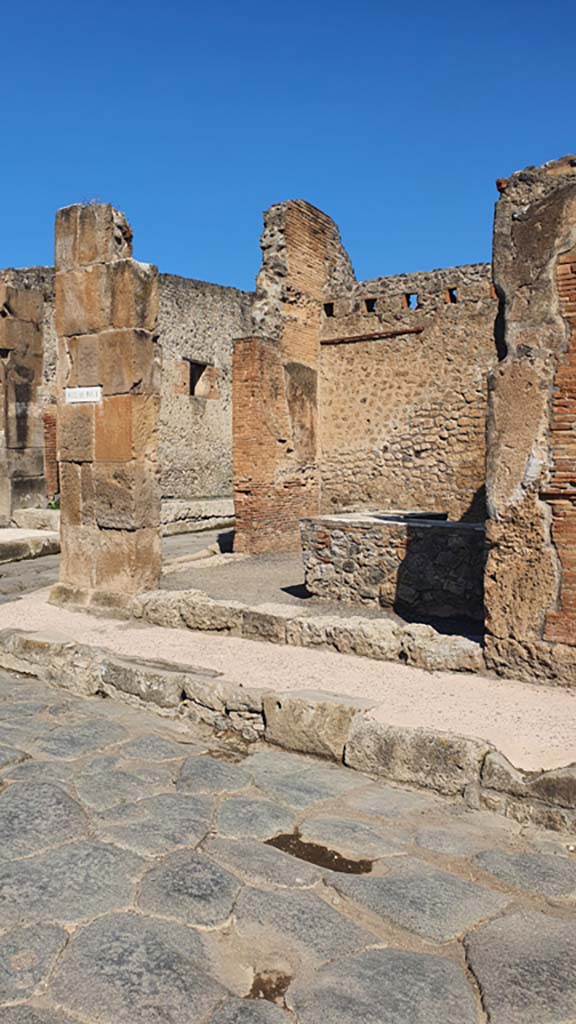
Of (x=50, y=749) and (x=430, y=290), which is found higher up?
(x=430, y=290)

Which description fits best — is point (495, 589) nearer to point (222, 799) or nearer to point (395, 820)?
point (395, 820)

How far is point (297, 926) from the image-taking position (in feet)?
8.66

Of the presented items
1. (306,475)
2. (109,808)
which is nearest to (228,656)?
(109,808)

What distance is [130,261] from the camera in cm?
707

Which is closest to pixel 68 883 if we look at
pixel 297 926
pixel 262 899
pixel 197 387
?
pixel 262 899

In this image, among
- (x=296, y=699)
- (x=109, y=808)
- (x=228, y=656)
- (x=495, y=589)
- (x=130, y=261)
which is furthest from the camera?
(x=130, y=261)

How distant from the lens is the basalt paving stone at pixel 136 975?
2.18 metres

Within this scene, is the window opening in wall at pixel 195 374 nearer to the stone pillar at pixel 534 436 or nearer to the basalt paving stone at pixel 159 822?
the stone pillar at pixel 534 436

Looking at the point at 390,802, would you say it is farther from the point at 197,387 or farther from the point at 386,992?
the point at 197,387

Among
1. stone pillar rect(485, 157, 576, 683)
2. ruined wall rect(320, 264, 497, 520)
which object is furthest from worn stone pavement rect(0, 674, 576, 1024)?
ruined wall rect(320, 264, 497, 520)

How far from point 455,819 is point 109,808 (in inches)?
59.9

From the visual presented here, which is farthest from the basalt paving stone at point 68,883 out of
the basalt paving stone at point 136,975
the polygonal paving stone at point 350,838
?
the polygonal paving stone at point 350,838

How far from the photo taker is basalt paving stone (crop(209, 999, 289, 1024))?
7.06ft

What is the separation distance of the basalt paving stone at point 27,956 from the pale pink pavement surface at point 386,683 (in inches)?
81.8
